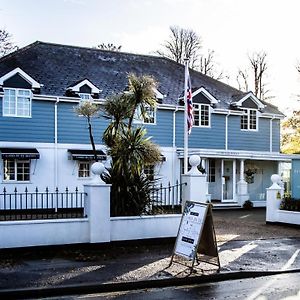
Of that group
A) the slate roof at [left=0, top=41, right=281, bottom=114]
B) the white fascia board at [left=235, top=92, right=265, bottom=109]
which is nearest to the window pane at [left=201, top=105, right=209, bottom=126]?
the slate roof at [left=0, top=41, right=281, bottom=114]

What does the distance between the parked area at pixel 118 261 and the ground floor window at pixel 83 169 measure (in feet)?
38.1

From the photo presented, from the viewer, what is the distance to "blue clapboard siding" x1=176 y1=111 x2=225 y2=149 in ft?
88.6

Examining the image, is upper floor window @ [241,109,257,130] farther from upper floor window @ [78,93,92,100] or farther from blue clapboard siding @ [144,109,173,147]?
upper floor window @ [78,93,92,100]

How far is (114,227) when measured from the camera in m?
12.3

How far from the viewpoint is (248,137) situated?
29406 mm

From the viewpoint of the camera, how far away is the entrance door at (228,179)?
27688 mm

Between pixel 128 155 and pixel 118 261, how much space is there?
11.7ft

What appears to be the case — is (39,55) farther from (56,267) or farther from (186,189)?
(56,267)

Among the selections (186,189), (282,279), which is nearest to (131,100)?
(186,189)

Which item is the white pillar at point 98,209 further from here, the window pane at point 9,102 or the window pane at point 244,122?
the window pane at point 244,122

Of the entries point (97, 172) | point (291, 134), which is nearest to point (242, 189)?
point (97, 172)

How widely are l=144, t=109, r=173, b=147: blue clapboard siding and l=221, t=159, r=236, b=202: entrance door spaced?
148 inches

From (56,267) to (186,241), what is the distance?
8.99ft

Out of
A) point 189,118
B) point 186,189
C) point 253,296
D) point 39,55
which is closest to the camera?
point 253,296
